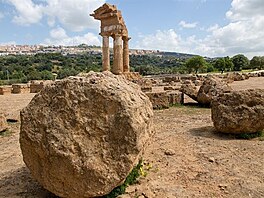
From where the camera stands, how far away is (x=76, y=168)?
3.45m

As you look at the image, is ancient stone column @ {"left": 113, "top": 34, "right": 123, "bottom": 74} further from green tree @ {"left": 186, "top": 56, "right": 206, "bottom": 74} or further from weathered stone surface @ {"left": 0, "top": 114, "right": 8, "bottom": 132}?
green tree @ {"left": 186, "top": 56, "right": 206, "bottom": 74}

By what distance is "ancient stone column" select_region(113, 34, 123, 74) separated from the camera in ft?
75.4

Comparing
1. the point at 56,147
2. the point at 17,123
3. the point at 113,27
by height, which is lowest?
the point at 17,123

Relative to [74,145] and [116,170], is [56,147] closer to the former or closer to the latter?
[74,145]

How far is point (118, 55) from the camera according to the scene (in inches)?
910

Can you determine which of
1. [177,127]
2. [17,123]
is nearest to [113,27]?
[17,123]

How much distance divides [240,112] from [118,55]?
1732cm

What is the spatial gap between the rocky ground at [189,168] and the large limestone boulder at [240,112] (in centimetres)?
27

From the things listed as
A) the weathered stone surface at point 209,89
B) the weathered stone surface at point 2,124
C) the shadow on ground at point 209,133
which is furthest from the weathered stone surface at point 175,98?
the weathered stone surface at point 2,124

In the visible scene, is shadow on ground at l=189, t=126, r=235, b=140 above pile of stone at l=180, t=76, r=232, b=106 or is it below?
below

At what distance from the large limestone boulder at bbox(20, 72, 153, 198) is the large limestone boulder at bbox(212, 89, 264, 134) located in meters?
3.53

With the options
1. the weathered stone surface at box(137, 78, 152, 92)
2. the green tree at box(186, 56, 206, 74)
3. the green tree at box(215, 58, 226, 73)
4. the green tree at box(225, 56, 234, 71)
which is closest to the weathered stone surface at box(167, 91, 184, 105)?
the weathered stone surface at box(137, 78, 152, 92)

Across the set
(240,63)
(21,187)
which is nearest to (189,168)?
(21,187)

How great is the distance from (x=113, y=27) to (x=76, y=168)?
20.1 meters
